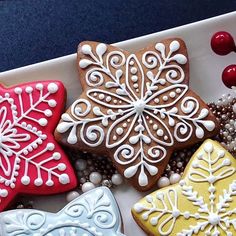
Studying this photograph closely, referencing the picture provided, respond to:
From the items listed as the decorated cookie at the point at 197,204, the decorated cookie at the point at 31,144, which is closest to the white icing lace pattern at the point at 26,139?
the decorated cookie at the point at 31,144

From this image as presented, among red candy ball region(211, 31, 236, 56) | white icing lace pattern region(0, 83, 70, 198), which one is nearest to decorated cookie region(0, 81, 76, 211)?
white icing lace pattern region(0, 83, 70, 198)

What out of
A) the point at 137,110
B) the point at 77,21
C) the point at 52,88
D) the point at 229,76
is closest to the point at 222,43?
the point at 229,76

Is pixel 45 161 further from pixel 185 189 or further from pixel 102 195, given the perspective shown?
pixel 185 189

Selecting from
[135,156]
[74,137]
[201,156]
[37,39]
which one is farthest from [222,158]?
[37,39]

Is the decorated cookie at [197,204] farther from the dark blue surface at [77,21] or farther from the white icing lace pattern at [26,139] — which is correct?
the dark blue surface at [77,21]

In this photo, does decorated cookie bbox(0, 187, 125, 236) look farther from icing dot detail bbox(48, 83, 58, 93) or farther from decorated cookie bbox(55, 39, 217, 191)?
icing dot detail bbox(48, 83, 58, 93)

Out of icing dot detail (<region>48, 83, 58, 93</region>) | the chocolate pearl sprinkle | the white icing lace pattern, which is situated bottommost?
the chocolate pearl sprinkle
